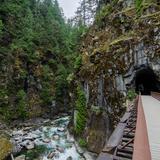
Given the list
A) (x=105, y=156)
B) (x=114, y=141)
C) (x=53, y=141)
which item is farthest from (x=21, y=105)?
(x=105, y=156)

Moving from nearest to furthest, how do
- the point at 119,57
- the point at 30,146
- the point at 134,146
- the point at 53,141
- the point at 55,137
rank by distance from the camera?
the point at 134,146 < the point at 119,57 < the point at 30,146 < the point at 53,141 < the point at 55,137

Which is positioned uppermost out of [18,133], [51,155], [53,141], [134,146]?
[134,146]

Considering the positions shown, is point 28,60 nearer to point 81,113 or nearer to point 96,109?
point 81,113

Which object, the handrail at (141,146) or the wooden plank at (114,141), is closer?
the handrail at (141,146)

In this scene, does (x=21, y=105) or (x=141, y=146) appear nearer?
(x=141, y=146)

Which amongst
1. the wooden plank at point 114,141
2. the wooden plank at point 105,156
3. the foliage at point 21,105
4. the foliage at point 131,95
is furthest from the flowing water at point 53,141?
the wooden plank at point 105,156

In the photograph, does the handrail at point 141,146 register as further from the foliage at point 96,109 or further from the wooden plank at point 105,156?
the foliage at point 96,109

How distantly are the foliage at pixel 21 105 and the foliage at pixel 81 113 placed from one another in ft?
43.9

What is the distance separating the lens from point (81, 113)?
94.8 ft

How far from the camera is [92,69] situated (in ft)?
88.4

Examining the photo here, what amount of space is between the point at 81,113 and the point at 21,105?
49.3 feet

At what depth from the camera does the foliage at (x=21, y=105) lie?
134 feet

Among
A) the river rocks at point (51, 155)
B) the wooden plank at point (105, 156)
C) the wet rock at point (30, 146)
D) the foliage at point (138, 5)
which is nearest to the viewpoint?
the wooden plank at point (105, 156)

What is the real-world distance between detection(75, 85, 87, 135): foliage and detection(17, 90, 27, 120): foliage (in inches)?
527
